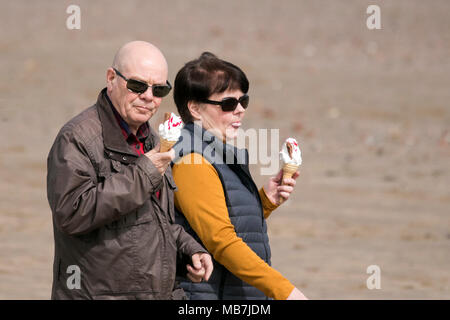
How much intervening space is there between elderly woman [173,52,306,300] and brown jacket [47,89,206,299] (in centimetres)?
25

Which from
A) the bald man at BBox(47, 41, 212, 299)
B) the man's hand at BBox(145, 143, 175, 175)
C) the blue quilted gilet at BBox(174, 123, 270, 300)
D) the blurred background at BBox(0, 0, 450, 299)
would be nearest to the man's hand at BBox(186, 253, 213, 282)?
the bald man at BBox(47, 41, 212, 299)

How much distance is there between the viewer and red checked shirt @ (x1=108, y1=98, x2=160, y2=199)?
134 inches

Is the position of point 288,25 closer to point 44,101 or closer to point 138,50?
point 44,101

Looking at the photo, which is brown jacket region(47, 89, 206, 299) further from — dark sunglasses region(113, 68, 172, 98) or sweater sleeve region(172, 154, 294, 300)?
sweater sleeve region(172, 154, 294, 300)

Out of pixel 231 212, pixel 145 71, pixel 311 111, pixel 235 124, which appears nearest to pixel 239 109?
pixel 235 124

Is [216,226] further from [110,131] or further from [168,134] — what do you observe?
[110,131]

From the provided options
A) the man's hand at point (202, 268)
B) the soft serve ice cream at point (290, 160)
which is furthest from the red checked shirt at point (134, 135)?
the soft serve ice cream at point (290, 160)

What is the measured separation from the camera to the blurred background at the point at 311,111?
995cm

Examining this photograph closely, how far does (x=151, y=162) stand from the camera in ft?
10.4

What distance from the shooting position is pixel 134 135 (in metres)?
3.42

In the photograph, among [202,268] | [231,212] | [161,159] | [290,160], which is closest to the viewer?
[161,159]

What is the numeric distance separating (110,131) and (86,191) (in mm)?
295

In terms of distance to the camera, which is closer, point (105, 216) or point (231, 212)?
point (105, 216)

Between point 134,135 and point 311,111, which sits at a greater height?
point 311,111
